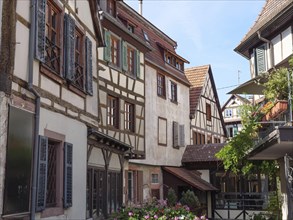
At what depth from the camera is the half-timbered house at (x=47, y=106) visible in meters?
6.04

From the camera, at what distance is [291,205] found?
36.9 ft

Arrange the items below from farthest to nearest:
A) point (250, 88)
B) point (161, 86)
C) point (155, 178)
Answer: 1. point (161, 86)
2. point (155, 178)
3. point (250, 88)

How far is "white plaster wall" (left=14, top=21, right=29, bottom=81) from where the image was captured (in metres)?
6.38

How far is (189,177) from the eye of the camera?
21.2 m

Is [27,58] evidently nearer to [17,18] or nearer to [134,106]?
[17,18]

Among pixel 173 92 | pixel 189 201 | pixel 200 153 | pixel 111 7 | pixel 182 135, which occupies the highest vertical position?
pixel 111 7

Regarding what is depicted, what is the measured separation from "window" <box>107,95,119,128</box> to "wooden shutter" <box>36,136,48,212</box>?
26.0 ft

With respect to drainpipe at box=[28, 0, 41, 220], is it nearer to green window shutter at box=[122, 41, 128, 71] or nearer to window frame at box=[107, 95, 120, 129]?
window frame at box=[107, 95, 120, 129]

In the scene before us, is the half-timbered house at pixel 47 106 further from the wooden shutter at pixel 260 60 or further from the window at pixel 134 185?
the wooden shutter at pixel 260 60

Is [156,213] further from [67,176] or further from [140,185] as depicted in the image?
[140,185]

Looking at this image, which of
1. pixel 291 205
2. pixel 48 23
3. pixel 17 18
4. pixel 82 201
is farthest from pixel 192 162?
pixel 17 18

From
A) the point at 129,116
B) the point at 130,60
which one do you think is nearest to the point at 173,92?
the point at 130,60

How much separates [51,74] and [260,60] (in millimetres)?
10460

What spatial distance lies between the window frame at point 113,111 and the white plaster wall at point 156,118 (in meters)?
3.25
